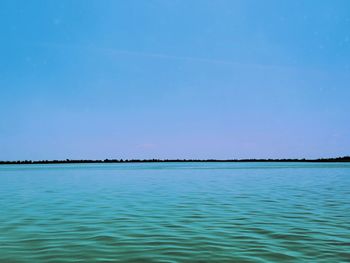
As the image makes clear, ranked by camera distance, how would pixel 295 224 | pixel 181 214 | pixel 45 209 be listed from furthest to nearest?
pixel 45 209 < pixel 181 214 < pixel 295 224

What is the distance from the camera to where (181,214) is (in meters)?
19.0

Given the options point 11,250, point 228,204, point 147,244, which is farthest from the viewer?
point 228,204

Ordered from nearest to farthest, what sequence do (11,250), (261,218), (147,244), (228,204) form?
(11,250), (147,244), (261,218), (228,204)

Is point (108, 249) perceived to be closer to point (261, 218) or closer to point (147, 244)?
point (147, 244)

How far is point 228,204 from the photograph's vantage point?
23156mm

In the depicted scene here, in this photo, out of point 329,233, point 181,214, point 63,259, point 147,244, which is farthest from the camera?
point 181,214

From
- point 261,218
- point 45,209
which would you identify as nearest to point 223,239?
point 261,218

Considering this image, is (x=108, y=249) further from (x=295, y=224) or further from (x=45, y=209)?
(x=45, y=209)

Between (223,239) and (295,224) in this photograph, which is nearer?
(223,239)

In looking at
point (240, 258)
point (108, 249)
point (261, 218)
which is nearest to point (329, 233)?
point (261, 218)

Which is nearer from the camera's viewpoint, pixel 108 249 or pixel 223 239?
pixel 108 249

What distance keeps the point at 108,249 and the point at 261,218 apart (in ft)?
29.0

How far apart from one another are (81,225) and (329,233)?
10523 millimetres

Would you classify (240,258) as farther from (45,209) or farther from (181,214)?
(45,209)
